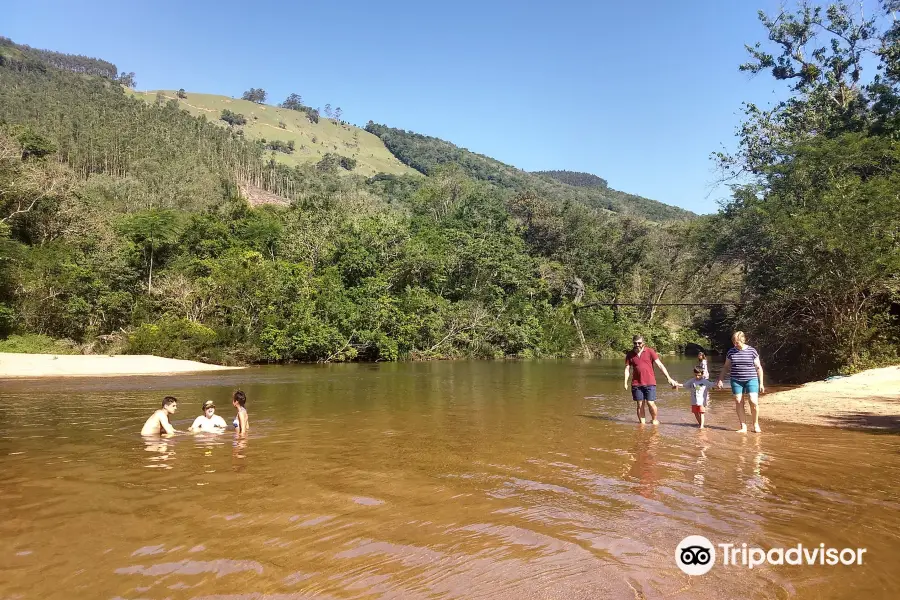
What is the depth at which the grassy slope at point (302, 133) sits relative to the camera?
151000mm

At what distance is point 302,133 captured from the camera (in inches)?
6826

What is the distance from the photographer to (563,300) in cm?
5941

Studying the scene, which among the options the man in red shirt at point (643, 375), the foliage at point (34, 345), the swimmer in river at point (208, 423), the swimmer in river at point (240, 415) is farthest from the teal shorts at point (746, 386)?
the foliage at point (34, 345)

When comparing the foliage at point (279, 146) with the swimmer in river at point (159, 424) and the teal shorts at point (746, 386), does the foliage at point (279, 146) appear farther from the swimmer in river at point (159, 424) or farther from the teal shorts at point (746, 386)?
the teal shorts at point (746, 386)

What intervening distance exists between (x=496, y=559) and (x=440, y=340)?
130 feet

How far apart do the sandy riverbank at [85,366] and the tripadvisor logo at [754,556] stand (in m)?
25.8

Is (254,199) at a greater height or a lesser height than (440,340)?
greater

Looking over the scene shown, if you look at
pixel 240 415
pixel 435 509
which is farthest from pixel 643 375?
pixel 240 415

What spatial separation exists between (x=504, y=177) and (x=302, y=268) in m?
118

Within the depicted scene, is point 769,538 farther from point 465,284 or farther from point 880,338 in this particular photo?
point 465,284

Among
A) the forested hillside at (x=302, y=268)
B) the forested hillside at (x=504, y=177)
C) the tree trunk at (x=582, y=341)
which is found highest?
the forested hillside at (x=504, y=177)

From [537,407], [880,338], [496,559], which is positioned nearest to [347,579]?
[496,559]

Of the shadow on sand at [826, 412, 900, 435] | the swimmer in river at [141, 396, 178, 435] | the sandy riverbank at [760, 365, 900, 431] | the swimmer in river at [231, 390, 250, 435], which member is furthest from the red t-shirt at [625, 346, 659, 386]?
the swimmer in river at [141, 396, 178, 435]

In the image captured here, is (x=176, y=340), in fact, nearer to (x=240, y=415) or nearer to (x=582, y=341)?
(x=240, y=415)
